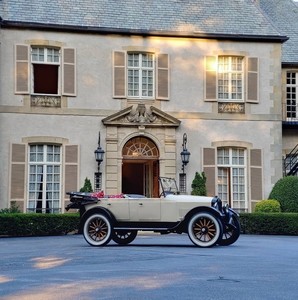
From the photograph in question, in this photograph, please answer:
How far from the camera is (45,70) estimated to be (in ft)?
75.4

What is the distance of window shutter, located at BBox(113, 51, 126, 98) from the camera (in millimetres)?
23172

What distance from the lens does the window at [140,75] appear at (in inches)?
923

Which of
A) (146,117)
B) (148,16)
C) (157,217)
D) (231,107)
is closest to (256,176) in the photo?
(231,107)

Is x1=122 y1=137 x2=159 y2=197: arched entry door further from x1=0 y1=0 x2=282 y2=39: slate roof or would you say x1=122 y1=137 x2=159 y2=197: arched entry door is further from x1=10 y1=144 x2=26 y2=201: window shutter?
x1=0 y1=0 x2=282 y2=39: slate roof

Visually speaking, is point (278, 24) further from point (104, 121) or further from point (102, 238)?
point (102, 238)

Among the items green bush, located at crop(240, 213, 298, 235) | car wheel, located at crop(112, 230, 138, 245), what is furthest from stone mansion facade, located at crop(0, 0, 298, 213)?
car wheel, located at crop(112, 230, 138, 245)

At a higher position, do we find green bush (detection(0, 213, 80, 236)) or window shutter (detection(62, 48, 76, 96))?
window shutter (detection(62, 48, 76, 96))

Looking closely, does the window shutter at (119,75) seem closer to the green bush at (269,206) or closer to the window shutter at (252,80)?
the window shutter at (252,80)

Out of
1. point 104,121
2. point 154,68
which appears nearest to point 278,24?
point 154,68

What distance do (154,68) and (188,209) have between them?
10.2m

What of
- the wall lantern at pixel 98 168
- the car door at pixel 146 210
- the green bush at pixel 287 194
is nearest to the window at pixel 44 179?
the wall lantern at pixel 98 168

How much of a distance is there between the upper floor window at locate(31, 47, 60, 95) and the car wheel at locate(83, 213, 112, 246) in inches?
366

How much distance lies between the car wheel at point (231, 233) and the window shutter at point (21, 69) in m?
10.2

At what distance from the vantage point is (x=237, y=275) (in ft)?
29.9
